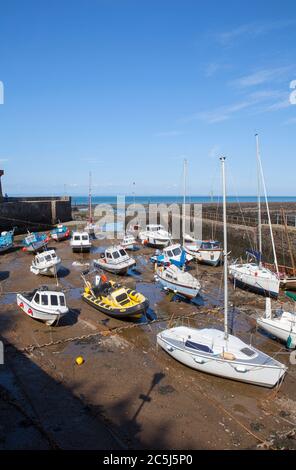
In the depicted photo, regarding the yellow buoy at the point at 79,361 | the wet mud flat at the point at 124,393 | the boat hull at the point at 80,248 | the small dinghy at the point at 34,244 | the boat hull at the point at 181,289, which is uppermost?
the small dinghy at the point at 34,244

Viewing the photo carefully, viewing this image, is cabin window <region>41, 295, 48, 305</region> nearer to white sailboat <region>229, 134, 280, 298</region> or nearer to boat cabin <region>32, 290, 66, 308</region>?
boat cabin <region>32, 290, 66, 308</region>

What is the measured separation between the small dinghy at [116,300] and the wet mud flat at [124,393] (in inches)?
23.3

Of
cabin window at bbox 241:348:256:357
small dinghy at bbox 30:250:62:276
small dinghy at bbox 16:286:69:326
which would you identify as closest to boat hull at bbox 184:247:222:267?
small dinghy at bbox 30:250:62:276

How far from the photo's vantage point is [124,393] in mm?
12492

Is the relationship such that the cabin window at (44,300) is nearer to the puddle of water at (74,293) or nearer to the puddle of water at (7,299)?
the puddle of water at (7,299)

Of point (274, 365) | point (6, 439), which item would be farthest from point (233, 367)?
point (6, 439)

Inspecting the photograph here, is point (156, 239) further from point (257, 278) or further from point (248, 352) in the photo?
point (248, 352)

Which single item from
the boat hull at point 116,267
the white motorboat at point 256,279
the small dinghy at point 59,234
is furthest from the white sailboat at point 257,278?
the small dinghy at point 59,234

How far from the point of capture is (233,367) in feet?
43.0

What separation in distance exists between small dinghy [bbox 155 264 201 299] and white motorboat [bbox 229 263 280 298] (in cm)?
421

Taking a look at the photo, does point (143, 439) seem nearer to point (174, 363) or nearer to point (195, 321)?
point (174, 363)

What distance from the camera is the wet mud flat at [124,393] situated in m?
10.2

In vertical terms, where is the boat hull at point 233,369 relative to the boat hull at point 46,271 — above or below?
below

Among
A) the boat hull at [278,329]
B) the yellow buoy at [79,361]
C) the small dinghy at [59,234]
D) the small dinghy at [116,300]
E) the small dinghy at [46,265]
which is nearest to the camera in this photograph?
the yellow buoy at [79,361]
